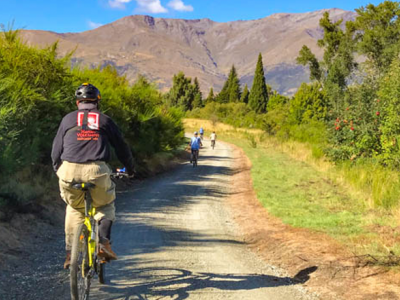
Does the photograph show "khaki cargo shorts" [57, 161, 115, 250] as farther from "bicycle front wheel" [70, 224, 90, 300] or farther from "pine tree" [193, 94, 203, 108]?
"pine tree" [193, 94, 203, 108]

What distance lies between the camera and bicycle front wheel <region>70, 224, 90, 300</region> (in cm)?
371

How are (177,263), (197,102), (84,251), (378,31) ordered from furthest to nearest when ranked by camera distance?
(197,102)
(378,31)
(177,263)
(84,251)

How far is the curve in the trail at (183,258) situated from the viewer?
4734 mm

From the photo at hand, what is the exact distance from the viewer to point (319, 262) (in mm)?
5906

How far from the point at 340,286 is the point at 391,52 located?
4242 cm

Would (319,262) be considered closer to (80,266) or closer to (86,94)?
(80,266)

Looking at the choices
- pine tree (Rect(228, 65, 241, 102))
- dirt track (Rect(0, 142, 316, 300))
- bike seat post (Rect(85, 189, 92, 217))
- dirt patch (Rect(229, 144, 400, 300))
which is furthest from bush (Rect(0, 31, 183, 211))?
pine tree (Rect(228, 65, 241, 102))

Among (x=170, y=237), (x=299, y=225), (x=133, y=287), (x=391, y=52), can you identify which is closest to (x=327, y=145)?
(x=299, y=225)

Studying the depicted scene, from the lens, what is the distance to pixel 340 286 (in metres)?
5.07

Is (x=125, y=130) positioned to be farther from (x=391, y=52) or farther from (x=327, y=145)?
(x=391, y=52)

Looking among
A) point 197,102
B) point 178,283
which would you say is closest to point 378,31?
point 197,102

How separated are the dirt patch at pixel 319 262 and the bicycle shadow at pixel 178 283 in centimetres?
21

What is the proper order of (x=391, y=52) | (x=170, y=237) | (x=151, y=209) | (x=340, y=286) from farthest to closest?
1. (x=391, y=52)
2. (x=151, y=209)
3. (x=170, y=237)
4. (x=340, y=286)

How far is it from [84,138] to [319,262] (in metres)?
3.97
